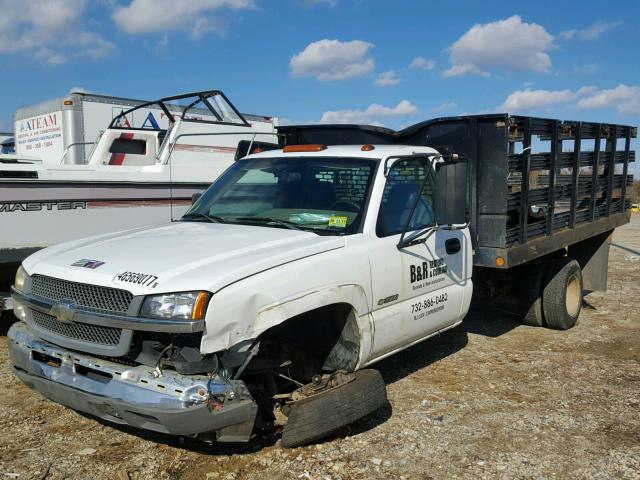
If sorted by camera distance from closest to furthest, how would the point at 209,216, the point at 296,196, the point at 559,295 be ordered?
1. the point at 296,196
2. the point at 209,216
3. the point at 559,295

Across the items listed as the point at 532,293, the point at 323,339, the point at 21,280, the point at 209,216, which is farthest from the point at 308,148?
the point at 532,293

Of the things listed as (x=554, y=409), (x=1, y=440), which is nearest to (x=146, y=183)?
(x=1, y=440)

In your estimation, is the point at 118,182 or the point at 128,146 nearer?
the point at 118,182

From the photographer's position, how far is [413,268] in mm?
4754

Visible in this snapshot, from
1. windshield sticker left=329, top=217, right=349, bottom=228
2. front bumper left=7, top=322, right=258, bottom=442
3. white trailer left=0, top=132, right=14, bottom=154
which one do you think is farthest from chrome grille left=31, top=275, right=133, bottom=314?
white trailer left=0, top=132, right=14, bottom=154

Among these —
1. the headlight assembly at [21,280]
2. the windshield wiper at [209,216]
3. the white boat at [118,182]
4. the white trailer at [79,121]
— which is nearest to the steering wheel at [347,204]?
the windshield wiper at [209,216]

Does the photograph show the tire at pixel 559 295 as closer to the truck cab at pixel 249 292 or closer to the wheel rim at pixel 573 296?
the wheel rim at pixel 573 296

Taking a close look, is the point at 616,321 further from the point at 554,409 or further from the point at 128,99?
the point at 128,99

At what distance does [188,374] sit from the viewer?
3.42m

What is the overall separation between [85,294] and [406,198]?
2.46 meters

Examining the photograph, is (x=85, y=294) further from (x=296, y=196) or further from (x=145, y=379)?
(x=296, y=196)

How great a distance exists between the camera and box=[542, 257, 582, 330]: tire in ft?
23.6

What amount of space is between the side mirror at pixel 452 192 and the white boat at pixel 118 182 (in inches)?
125

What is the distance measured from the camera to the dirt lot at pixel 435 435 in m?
3.90
